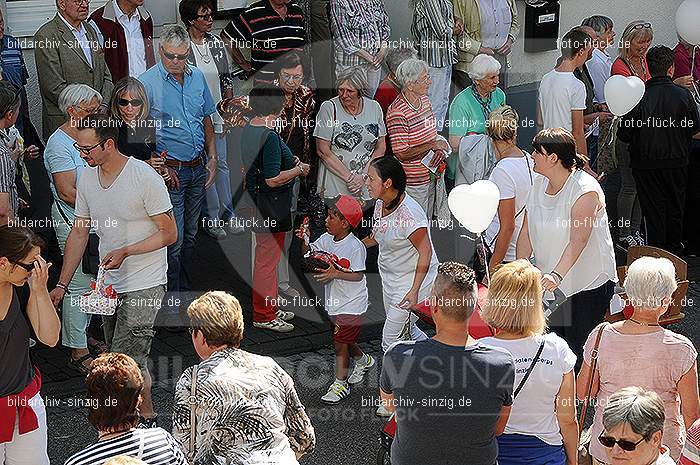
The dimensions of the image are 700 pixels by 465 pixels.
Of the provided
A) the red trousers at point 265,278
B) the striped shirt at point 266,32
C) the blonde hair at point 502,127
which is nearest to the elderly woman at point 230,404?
the blonde hair at point 502,127

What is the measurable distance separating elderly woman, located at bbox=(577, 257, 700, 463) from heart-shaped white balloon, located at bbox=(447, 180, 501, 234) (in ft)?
4.95

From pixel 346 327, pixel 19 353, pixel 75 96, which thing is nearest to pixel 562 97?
pixel 346 327

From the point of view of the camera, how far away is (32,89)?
973 cm

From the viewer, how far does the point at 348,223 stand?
24.3ft

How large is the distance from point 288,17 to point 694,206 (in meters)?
4.29

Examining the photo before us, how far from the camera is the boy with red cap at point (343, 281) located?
7.39m

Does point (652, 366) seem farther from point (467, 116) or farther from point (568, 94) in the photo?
point (568, 94)

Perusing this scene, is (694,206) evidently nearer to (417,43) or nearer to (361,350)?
(417,43)

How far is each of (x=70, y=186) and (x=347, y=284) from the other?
6.57 ft

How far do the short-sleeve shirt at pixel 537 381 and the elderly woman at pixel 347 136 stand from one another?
406 cm

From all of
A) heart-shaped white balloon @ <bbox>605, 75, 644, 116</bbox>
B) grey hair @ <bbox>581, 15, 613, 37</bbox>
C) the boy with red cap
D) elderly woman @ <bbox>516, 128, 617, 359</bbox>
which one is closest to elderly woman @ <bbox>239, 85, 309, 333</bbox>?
the boy with red cap

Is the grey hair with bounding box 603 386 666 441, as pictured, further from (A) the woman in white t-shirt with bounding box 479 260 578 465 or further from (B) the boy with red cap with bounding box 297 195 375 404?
(B) the boy with red cap with bounding box 297 195 375 404

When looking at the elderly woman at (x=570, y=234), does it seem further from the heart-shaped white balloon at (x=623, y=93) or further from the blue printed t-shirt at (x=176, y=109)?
the blue printed t-shirt at (x=176, y=109)

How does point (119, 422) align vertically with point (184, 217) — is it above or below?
above
